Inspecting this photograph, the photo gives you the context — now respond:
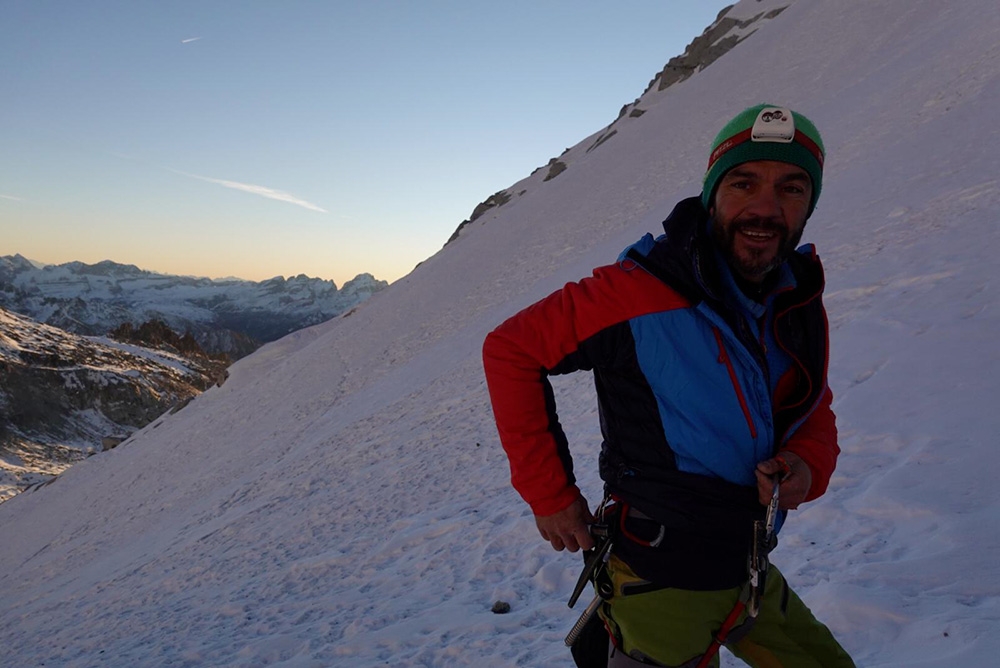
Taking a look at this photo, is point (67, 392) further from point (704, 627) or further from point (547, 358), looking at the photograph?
point (704, 627)

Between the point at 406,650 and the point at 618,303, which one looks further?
the point at 406,650

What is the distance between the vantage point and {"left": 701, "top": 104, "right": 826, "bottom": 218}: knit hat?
2.24m

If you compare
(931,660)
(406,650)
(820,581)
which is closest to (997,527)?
(820,581)

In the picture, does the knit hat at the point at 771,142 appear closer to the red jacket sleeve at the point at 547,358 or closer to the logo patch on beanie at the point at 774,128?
the logo patch on beanie at the point at 774,128

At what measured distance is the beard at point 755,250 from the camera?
221cm

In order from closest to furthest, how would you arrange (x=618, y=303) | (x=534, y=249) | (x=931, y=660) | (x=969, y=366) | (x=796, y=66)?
Answer: (x=618, y=303) < (x=931, y=660) < (x=969, y=366) < (x=534, y=249) < (x=796, y=66)

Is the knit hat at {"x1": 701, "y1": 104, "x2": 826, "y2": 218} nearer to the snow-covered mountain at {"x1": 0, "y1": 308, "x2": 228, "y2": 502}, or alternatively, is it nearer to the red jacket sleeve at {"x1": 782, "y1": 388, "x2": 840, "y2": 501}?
the red jacket sleeve at {"x1": 782, "y1": 388, "x2": 840, "y2": 501}

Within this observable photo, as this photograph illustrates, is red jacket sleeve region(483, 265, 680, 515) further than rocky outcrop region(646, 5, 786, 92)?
No

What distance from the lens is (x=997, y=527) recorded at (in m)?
4.35

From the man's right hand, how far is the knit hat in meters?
1.29

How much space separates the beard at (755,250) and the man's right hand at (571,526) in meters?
0.97

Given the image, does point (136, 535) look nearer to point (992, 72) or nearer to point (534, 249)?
point (534, 249)

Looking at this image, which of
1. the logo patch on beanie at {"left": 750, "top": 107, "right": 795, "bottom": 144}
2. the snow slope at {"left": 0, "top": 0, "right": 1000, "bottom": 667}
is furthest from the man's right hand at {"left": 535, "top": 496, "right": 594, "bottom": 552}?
the snow slope at {"left": 0, "top": 0, "right": 1000, "bottom": 667}

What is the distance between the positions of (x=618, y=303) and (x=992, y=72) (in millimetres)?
19346
